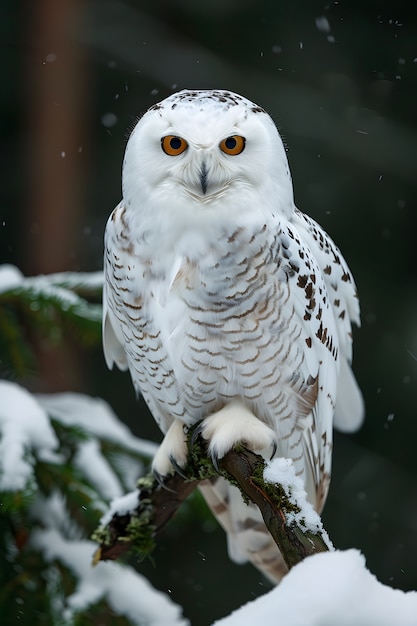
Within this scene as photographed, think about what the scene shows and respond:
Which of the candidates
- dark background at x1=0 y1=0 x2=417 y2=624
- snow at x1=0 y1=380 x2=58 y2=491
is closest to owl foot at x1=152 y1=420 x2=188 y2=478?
snow at x1=0 y1=380 x2=58 y2=491

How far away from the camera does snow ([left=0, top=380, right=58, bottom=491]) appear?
7.97 feet

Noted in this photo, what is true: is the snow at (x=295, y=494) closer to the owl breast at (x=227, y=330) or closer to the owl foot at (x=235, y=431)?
the owl foot at (x=235, y=431)

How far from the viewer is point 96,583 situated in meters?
2.67

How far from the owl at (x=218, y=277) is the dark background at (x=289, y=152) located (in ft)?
13.6

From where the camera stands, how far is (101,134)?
7109 millimetres

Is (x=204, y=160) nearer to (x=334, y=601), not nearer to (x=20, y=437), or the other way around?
(x=20, y=437)

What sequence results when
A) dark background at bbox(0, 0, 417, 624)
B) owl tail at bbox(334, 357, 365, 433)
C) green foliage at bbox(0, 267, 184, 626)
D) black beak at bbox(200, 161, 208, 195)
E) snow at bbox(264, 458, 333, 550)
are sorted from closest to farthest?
snow at bbox(264, 458, 333, 550) → black beak at bbox(200, 161, 208, 195) → green foliage at bbox(0, 267, 184, 626) → owl tail at bbox(334, 357, 365, 433) → dark background at bbox(0, 0, 417, 624)

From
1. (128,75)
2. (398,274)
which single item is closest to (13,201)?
(128,75)

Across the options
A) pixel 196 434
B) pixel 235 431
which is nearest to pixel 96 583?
pixel 196 434

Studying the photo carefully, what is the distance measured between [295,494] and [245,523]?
43.3 inches

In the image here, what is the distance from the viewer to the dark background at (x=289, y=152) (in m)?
6.62

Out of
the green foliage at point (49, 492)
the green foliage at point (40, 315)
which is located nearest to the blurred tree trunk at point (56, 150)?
the green foliage at point (40, 315)

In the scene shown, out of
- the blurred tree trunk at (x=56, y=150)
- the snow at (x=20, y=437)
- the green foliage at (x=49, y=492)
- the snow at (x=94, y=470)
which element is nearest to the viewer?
the snow at (x=20, y=437)

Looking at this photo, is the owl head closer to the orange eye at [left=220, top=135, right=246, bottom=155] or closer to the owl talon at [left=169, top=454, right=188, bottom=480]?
the orange eye at [left=220, top=135, right=246, bottom=155]
